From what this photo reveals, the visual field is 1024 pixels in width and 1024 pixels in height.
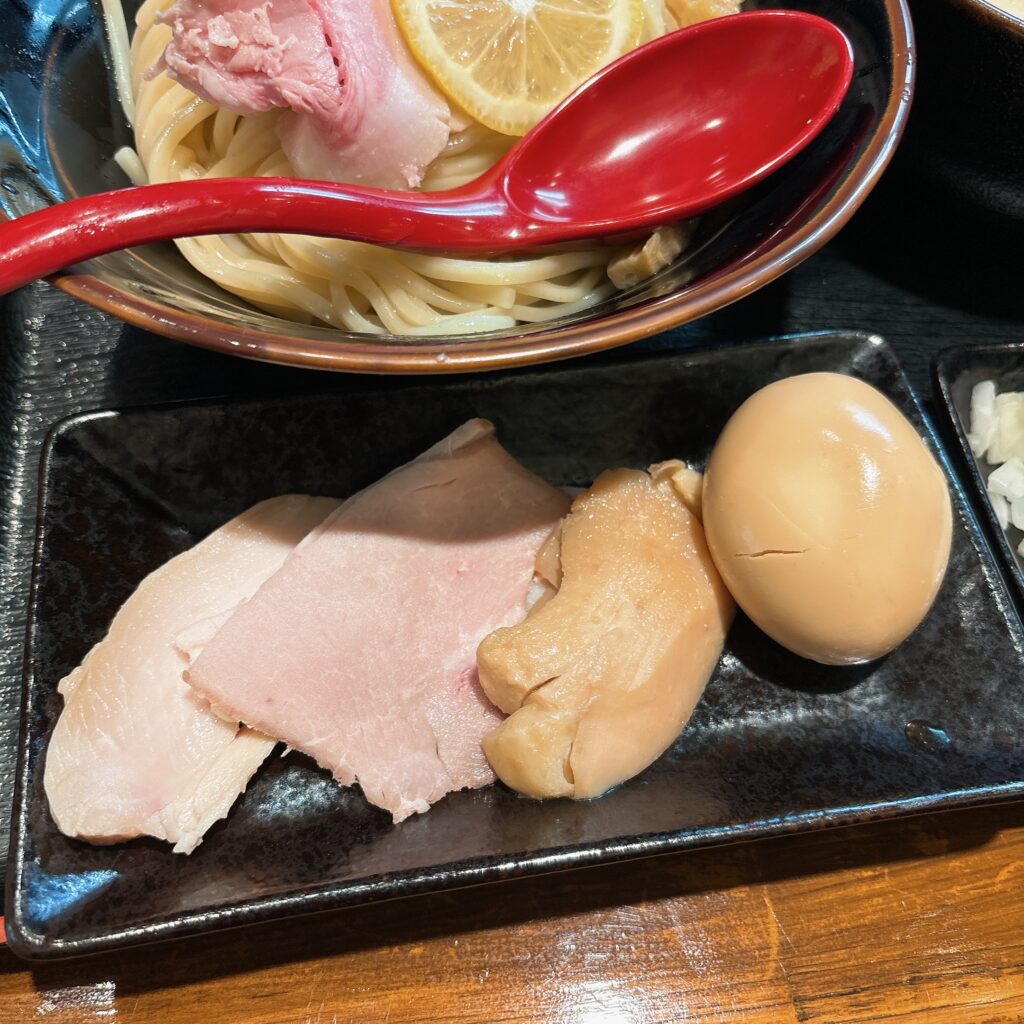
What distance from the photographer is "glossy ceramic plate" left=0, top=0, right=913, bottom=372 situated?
96 cm

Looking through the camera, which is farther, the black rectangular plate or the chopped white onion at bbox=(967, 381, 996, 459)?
the chopped white onion at bbox=(967, 381, 996, 459)

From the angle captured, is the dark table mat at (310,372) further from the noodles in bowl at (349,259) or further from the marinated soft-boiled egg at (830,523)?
the marinated soft-boiled egg at (830,523)

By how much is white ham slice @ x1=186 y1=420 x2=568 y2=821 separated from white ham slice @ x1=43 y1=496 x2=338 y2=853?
2.6 inches

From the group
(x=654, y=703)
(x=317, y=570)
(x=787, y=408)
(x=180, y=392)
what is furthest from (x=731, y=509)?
(x=180, y=392)

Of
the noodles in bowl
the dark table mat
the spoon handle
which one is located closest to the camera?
the spoon handle

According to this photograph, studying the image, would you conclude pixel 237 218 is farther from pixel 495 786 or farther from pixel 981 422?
pixel 981 422

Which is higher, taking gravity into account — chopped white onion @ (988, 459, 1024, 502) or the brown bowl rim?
the brown bowl rim

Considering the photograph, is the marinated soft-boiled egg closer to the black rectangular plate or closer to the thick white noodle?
the black rectangular plate

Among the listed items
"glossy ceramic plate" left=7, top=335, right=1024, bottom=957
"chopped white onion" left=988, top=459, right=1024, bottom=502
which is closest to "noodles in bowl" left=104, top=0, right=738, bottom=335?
"glossy ceramic plate" left=7, top=335, right=1024, bottom=957

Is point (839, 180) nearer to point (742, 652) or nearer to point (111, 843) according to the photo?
point (742, 652)

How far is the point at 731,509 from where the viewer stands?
3.65 feet

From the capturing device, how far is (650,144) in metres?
1.19

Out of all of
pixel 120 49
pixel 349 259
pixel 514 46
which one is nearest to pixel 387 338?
pixel 349 259

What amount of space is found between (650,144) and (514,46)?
0.78ft
